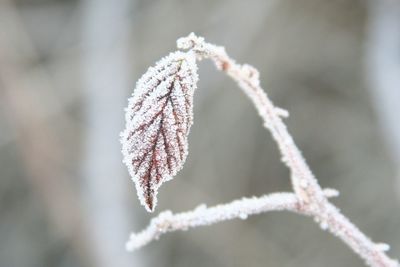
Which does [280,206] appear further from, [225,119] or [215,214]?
[225,119]

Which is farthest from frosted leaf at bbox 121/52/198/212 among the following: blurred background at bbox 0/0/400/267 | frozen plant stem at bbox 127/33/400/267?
blurred background at bbox 0/0/400/267

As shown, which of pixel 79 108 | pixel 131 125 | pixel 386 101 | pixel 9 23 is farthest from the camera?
pixel 79 108

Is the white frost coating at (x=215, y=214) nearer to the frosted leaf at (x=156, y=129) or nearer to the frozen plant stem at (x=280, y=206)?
the frozen plant stem at (x=280, y=206)

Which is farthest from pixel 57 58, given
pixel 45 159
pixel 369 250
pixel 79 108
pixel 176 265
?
pixel 369 250

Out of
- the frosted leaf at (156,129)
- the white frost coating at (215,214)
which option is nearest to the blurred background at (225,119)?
the white frost coating at (215,214)

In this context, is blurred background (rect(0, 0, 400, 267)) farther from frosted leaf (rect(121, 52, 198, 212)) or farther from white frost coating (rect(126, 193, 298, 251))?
frosted leaf (rect(121, 52, 198, 212))

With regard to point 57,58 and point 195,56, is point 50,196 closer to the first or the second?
point 57,58
